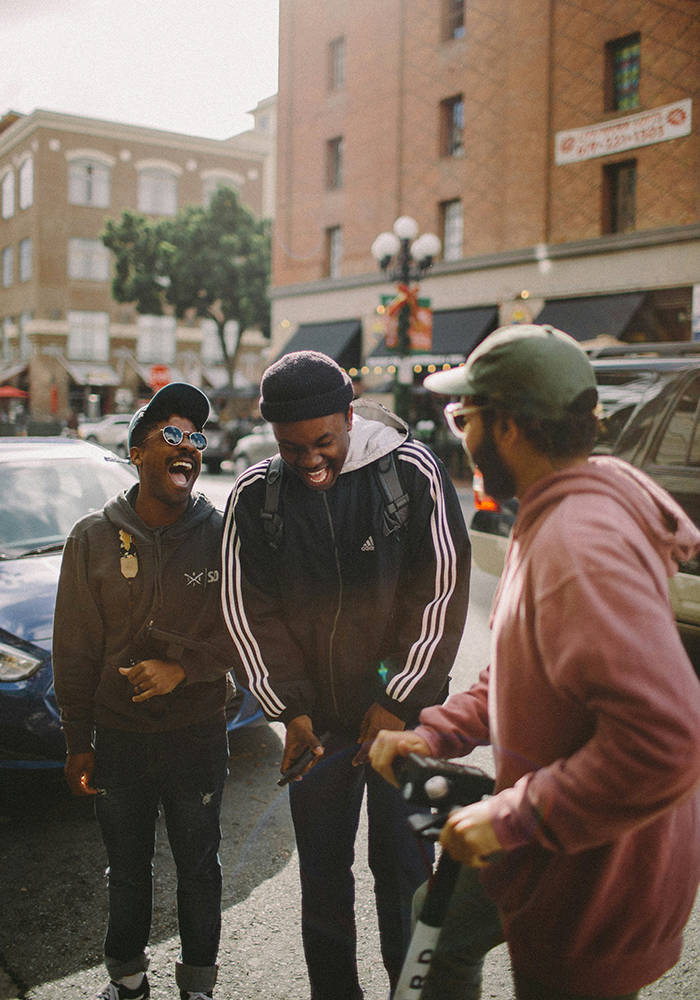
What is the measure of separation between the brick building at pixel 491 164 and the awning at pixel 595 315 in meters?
0.05

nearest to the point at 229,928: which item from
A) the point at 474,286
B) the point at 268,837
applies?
the point at 268,837

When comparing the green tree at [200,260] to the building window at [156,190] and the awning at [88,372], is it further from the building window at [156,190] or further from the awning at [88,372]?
the building window at [156,190]

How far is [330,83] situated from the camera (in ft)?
86.4

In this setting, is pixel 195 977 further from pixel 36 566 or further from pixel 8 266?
pixel 8 266

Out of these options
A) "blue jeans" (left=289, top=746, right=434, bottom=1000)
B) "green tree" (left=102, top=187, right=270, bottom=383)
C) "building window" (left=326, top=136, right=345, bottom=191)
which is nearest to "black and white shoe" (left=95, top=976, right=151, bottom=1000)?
"blue jeans" (left=289, top=746, right=434, bottom=1000)

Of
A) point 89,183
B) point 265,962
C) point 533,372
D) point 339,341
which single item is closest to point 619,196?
point 339,341

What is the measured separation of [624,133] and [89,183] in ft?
118

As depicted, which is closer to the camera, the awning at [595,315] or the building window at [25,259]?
the awning at [595,315]

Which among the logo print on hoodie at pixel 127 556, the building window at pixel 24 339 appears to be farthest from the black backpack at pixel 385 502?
the building window at pixel 24 339

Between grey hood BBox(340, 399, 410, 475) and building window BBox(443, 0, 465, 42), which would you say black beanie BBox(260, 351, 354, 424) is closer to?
grey hood BBox(340, 399, 410, 475)

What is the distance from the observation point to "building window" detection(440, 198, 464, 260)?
22.4 meters

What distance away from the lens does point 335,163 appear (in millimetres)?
26500

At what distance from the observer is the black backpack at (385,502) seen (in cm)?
217

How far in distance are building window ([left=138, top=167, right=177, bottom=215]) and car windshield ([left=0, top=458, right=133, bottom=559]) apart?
46.7m
